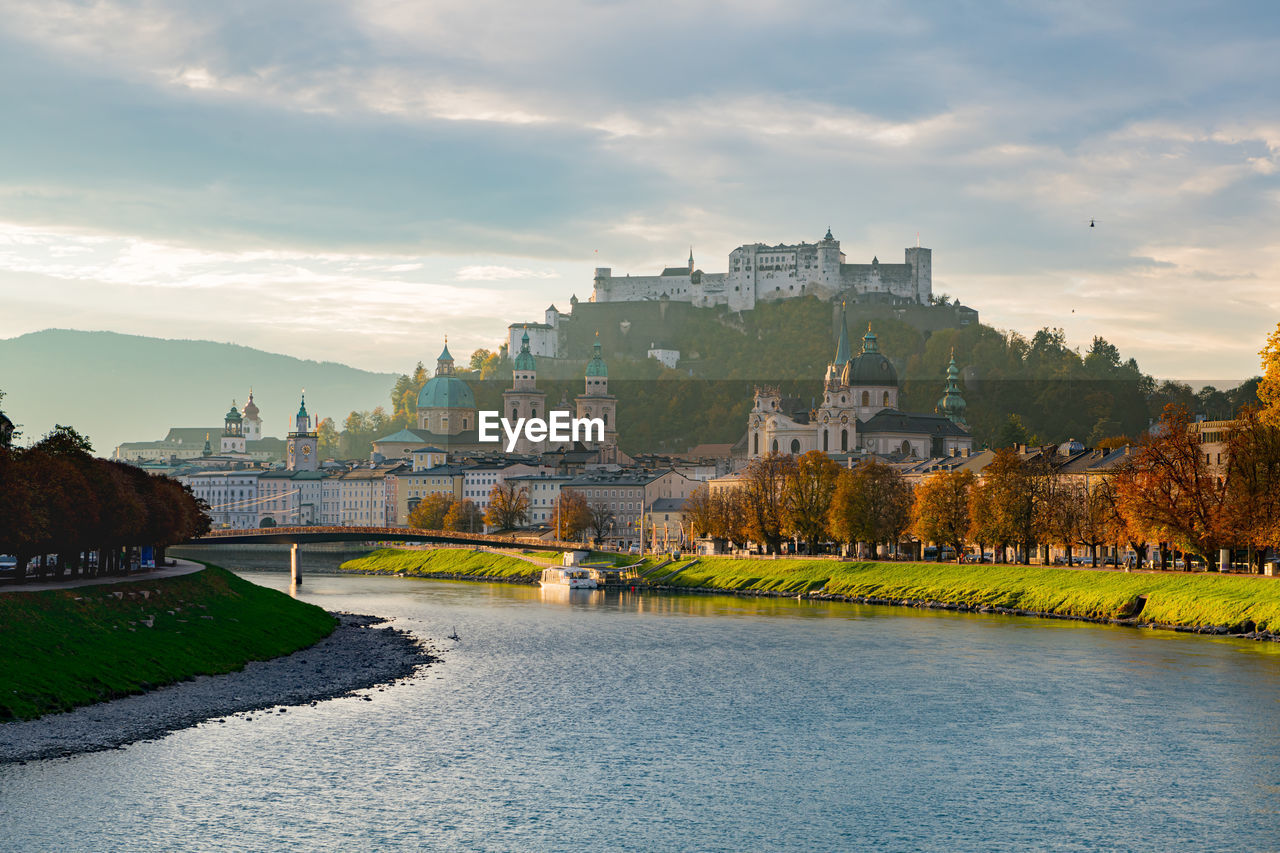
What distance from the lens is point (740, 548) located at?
106 meters

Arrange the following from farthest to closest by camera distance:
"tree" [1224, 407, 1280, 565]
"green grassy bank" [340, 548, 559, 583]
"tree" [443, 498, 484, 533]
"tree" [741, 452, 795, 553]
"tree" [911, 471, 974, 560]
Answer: "tree" [443, 498, 484, 533], "green grassy bank" [340, 548, 559, 583], "tree" [741, 452, 795, 553], "tree" [911, 471, 974, 560], "tree" [1224, 407, 1280, 565]

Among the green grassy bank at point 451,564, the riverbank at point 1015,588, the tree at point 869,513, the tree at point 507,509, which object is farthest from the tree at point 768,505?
the tree at point 507,509

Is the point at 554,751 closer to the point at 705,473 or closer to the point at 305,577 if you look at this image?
the point at 305,577

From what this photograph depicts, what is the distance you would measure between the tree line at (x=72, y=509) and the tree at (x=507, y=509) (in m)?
76.9

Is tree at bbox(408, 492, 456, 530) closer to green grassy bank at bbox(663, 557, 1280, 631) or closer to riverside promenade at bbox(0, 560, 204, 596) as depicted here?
green grassy bank at bbox(663, 557, 1280, 631)

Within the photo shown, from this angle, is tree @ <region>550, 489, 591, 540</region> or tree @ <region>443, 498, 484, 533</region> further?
tree @ <region>443, 498, 484, 533</region>

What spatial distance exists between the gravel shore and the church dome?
105186 mm

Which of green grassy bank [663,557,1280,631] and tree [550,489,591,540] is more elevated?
tree [550,489,591,540]

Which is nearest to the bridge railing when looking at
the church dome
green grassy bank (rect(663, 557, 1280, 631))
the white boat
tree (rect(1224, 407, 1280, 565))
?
the white boat

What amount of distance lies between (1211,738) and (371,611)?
47045 mm

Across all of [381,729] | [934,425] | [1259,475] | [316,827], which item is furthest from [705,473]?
[316,827]

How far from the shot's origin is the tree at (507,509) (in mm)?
145312

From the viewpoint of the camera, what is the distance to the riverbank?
190 feet

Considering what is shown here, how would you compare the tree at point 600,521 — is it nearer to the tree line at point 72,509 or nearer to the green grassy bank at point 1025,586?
the green grassy bank at point 1025,586
